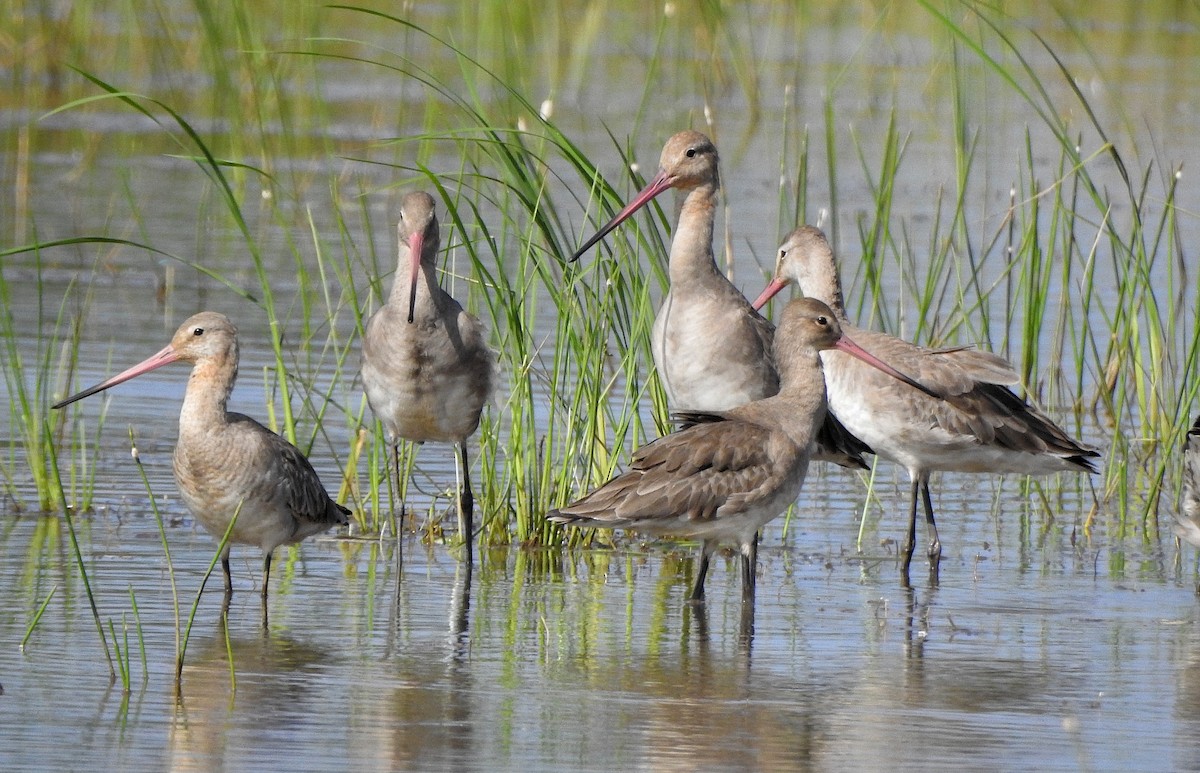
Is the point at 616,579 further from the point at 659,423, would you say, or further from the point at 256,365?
the point at 256,365

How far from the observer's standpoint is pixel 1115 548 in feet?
27.6

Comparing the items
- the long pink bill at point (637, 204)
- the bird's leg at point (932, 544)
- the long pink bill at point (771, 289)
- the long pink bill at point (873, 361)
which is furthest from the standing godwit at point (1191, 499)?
the long pink bill at point (637, 204)

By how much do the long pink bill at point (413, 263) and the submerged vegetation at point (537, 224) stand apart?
128 millimetres

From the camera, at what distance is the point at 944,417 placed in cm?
850

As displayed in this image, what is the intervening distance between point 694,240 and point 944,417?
126cm

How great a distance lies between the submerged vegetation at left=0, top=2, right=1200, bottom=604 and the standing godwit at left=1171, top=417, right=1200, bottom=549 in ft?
0.67

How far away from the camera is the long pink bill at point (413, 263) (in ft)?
26.1

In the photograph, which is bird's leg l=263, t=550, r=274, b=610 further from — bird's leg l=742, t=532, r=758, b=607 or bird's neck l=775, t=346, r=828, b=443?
bird's neck l=775, t=346, r=828, b=443

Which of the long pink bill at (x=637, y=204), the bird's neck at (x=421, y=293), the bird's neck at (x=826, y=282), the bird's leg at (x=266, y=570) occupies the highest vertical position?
the long pink bill at (x=637, y=204)

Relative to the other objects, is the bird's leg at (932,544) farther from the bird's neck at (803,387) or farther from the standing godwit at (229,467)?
the standing godwit at (229,467)

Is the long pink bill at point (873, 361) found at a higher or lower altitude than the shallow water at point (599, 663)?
higher

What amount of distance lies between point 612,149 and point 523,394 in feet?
29.3

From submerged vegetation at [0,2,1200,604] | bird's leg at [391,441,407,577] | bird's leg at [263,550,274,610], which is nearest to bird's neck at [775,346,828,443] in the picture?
submerged vegetation at [0,2,1200,604]

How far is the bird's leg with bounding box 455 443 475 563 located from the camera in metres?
7.93
